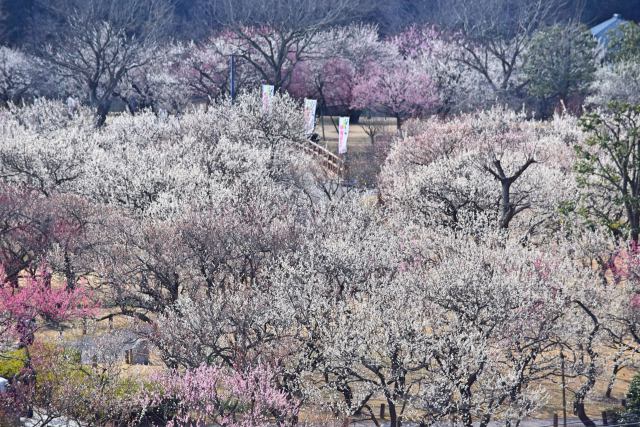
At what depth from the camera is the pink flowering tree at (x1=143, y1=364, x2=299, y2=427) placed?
2038 centimetres

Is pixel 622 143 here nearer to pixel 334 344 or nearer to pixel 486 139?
pixel 486 139

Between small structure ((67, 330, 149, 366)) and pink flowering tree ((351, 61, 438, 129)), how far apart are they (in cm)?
3428

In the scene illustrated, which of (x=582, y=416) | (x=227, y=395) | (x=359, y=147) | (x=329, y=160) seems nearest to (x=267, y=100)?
(x=329, y=160)

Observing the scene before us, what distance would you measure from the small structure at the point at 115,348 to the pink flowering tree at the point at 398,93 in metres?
34.3

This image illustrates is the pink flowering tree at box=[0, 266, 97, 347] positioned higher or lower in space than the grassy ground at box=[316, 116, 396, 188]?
lower

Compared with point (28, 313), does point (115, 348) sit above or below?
below

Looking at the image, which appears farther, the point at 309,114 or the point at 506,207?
the point at 309,114

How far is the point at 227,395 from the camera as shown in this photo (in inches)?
881

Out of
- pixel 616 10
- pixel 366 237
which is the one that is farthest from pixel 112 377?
pixel 616 10

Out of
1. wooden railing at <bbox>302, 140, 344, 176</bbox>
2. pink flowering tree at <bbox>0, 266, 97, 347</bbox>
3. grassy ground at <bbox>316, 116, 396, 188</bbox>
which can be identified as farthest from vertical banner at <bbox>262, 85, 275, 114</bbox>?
pink flowering tree at <bbox>0, 266, 97, 347</bbox>

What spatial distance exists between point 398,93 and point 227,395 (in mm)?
42071

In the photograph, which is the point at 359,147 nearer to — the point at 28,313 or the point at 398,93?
the point at 398,93

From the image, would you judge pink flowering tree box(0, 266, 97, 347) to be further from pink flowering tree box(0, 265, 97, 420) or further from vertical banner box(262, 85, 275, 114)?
vertical banner box(262, 85, 275, 114)

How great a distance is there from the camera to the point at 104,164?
125 ft
